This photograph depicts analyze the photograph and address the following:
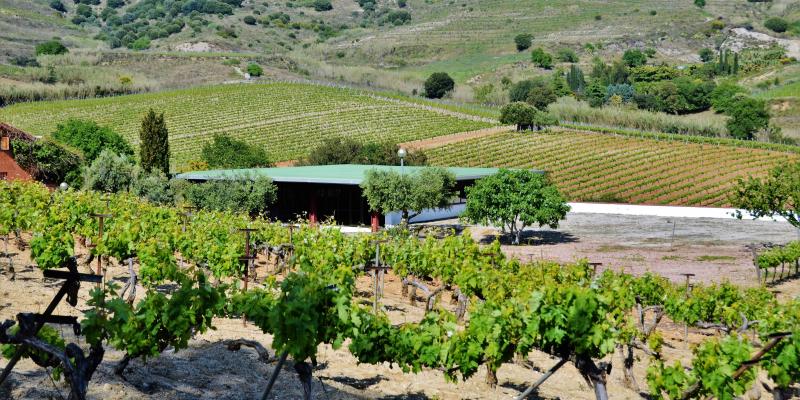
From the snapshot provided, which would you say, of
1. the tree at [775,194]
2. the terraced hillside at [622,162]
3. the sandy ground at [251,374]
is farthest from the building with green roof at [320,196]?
the terraced hillside at [622,162]

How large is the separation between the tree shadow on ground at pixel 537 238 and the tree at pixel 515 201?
2.81 ft

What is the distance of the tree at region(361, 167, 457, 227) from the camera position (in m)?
40.0

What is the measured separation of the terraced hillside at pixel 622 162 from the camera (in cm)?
6247

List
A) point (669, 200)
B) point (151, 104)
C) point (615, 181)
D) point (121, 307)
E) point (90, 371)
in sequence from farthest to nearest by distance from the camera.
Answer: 1. point (151, 104)
2. point (615, 181)
3. point (669, 200)
4. point (121, 307)
5. point (90, 371)

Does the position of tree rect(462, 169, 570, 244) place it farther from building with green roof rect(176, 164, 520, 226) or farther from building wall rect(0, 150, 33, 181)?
building wall rect(0, 150, 33, 181)

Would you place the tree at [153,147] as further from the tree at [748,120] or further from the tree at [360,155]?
the tree at [748,120]

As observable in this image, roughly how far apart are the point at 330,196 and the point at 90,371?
36.1 meters

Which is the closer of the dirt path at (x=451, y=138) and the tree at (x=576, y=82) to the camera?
the dirt path at (x=451, y=138)

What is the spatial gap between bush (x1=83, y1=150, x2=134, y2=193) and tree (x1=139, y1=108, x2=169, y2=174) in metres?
4.42

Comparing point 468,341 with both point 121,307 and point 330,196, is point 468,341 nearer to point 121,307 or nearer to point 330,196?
point 121,307

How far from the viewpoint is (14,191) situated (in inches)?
1093

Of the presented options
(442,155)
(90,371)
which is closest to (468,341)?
(90,371)

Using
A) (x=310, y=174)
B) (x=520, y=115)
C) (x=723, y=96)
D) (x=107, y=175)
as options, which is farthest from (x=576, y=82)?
(x=107, y=175)

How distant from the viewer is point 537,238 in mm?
40906
